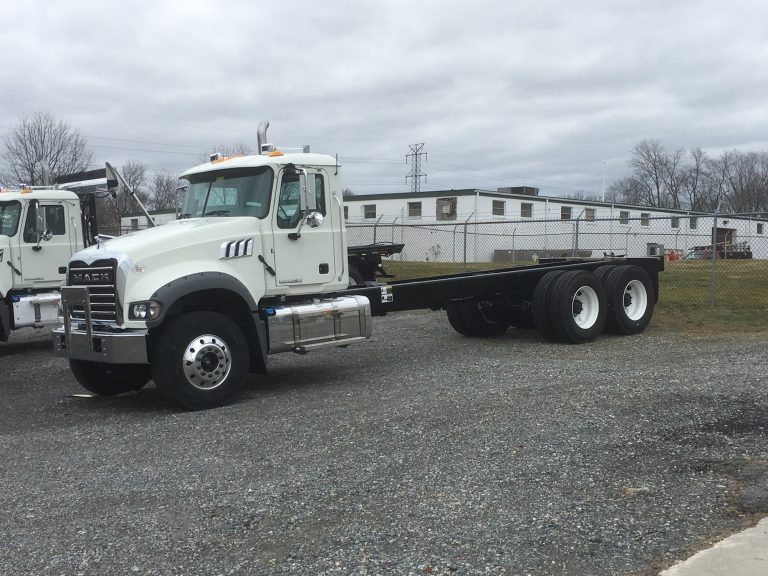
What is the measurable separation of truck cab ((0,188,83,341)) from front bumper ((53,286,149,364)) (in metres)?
4.27

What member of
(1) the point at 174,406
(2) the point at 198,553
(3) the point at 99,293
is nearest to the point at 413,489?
(2) the point at 198,553

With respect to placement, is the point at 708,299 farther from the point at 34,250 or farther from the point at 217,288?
the point at 34,250

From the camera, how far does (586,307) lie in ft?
37.7

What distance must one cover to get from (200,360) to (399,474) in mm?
3052

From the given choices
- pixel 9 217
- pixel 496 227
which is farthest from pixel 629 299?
pixel 496 227

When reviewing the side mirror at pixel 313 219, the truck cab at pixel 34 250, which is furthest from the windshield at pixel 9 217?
the side mirror at pixel 313 219

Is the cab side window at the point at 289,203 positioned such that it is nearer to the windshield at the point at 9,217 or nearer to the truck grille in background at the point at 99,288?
the truck grille in background at the point at 99,288

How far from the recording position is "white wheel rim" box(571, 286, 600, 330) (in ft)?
37.4

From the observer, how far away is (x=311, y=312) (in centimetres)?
830

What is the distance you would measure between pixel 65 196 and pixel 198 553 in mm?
9689

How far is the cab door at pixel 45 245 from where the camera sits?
1187cm

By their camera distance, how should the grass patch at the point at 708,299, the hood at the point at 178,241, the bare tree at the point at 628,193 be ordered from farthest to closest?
the bare tree at the point at 628,193 < the grass patch at the point at 708,299 < the hood at the point at 178,241

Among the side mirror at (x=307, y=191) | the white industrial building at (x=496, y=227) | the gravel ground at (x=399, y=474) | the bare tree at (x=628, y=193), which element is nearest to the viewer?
the gravel ground at (x=399, y=474)

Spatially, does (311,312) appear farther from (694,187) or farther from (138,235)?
(694,187)
